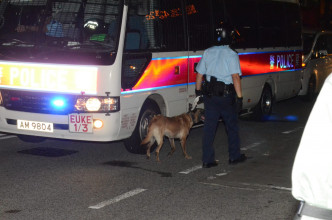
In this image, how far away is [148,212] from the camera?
6.07 m

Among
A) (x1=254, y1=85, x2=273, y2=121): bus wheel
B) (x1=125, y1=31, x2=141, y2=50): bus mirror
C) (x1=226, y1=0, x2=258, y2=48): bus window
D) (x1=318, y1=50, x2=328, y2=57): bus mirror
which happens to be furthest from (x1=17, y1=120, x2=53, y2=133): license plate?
(x1=318, y1=50, x2=328, y2=57): bus mirror

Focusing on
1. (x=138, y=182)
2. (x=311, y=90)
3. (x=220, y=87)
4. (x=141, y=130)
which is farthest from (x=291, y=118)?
(x=138, y=182)

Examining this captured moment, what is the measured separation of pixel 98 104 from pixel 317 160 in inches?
231

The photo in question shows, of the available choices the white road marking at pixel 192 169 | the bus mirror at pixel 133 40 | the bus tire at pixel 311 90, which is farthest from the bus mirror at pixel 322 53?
the white road marking at pixel 192 169

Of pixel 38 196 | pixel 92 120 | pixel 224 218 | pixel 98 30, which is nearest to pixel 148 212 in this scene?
pixel 224 218

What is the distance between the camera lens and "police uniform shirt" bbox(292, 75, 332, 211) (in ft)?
7.91

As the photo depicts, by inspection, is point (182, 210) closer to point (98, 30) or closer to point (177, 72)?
point (98, 30)

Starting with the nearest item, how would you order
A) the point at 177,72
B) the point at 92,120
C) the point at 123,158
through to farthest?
1. the point at 92,120
2. the point at 123,158
3. the point at 177,72

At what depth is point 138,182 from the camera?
24.3 feet

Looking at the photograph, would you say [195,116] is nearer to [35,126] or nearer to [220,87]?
[220,87]

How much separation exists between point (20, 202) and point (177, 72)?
395 centimetres

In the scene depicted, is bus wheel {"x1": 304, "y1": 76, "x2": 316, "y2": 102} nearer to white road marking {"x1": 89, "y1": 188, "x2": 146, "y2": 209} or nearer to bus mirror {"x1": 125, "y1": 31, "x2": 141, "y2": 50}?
bus mirror {"x1": 125, "y1": 31, "x2": 141, "y2": 50}

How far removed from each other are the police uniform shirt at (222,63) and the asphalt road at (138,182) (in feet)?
4.01

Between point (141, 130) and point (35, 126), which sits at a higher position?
point (35, 126)
